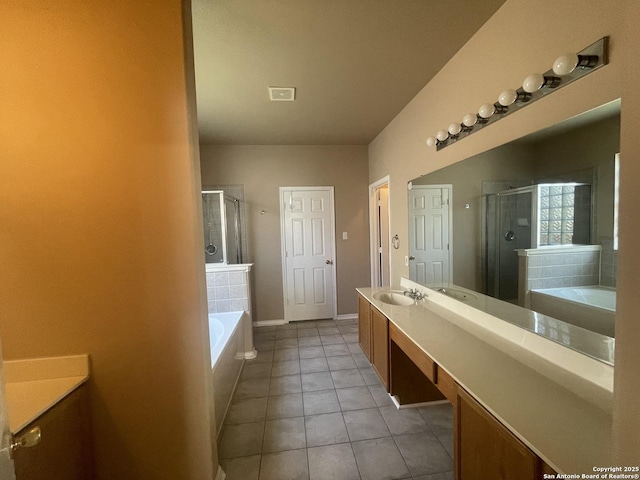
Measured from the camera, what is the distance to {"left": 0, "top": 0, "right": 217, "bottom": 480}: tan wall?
3.76 feet

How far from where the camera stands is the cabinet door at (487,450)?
0.81m

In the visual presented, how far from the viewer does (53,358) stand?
119 centimetres

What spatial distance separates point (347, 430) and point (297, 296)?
→ 2230mm

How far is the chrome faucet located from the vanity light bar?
1.32m

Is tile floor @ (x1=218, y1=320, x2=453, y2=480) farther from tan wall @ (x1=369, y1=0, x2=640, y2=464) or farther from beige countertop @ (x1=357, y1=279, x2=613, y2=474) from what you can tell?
tan wall @ (x1=369, y1=0, x2=640, y2=464)

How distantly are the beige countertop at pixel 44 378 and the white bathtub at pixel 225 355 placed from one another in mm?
671

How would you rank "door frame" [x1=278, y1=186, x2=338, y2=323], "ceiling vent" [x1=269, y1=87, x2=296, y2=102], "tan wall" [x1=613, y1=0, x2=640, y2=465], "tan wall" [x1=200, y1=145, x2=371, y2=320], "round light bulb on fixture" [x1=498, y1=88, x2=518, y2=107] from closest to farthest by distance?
"tan wall" [x1=613, y1=0, x2=640, y2=465] < "round light bulb on fixture" [x1=498, y1=88, x2=518, y2=107] < "ceiling vent" [x1=269, y1=87, x2=296, y2=102] < "tan wall" [x1=200, y1=145, x2=371, y2=320] < "door frame" [x1=278, y1=186, x2=338, y2=323]

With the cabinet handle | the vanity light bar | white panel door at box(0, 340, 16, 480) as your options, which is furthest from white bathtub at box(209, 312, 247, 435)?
the vanity light bar

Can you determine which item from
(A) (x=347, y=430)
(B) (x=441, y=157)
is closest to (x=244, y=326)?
(A) (x=347, y=430)

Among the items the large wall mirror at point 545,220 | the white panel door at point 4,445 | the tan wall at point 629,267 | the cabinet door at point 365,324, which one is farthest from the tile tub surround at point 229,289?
the tan wall at point 629,267

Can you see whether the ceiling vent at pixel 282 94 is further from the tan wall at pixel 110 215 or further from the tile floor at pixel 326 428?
the tile floor at pixel 326 428

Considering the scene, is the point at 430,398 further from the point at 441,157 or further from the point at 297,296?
the point at 297,296

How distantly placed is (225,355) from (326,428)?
922 mm

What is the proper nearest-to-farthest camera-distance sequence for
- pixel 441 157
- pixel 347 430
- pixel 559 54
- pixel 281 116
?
pixel 559 54, pixel 347 430, pixel 441 157, pixel 281 116
